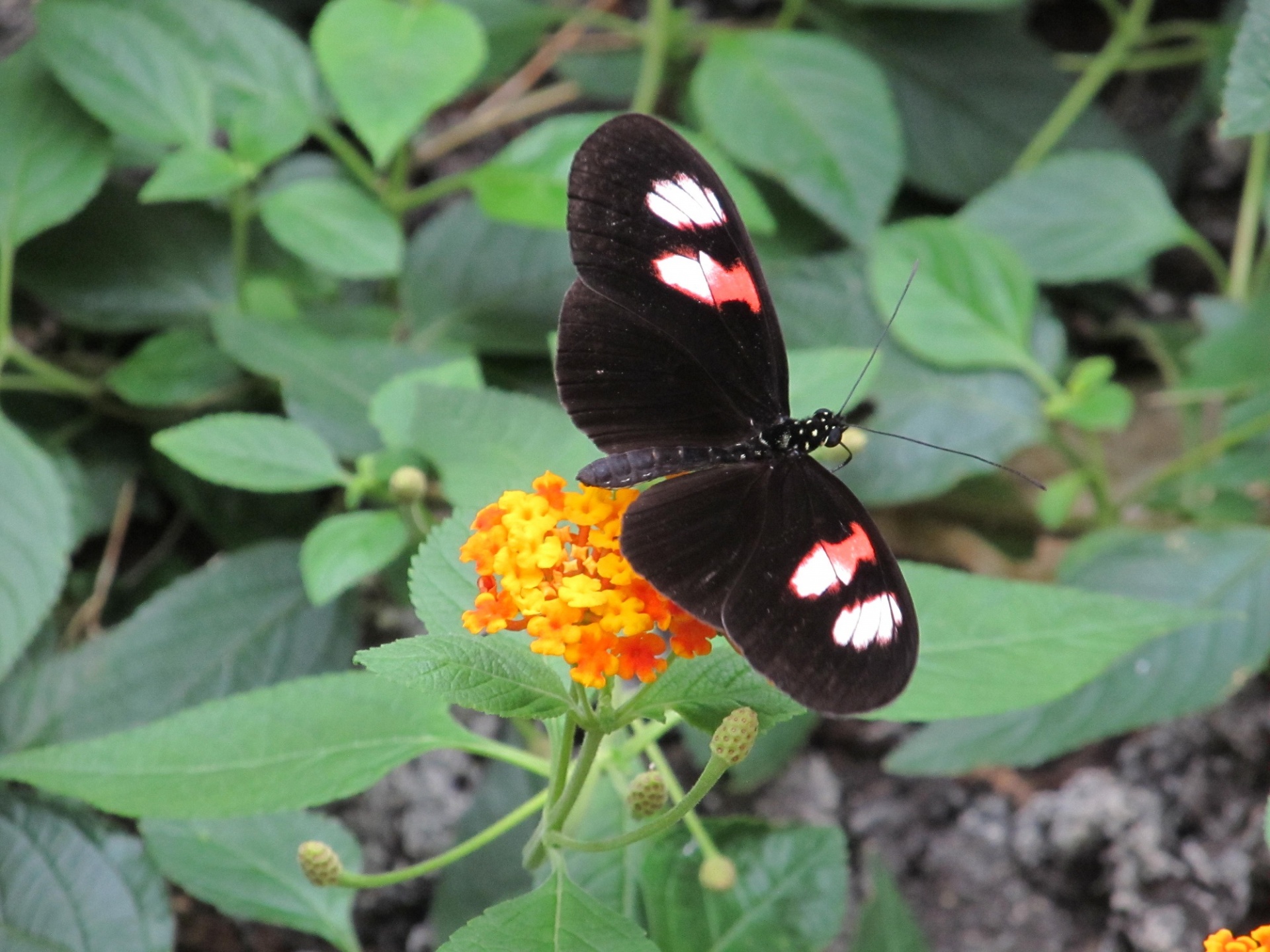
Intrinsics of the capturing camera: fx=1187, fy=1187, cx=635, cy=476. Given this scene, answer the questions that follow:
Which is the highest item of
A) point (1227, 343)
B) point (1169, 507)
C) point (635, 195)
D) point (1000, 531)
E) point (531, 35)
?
point (635, 195)

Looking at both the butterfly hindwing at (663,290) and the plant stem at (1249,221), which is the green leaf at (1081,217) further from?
the butterfly hindwing at (663,290)

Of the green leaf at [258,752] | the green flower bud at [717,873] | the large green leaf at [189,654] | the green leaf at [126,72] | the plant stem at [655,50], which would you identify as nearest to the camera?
the green leaf at [258,752]

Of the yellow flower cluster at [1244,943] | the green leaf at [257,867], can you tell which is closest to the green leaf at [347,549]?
the green leaf at [257,867]

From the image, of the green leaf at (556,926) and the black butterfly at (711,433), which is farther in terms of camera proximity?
the green leaf at (556,926)

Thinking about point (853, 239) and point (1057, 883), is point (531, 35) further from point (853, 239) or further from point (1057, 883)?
point (1057, 883)

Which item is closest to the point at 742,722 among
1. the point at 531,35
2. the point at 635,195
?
the point at 635,195

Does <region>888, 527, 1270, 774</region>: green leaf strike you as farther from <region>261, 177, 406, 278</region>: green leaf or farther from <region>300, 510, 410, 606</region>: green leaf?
<region>261, 177, 406, 278</region>: green leaf
